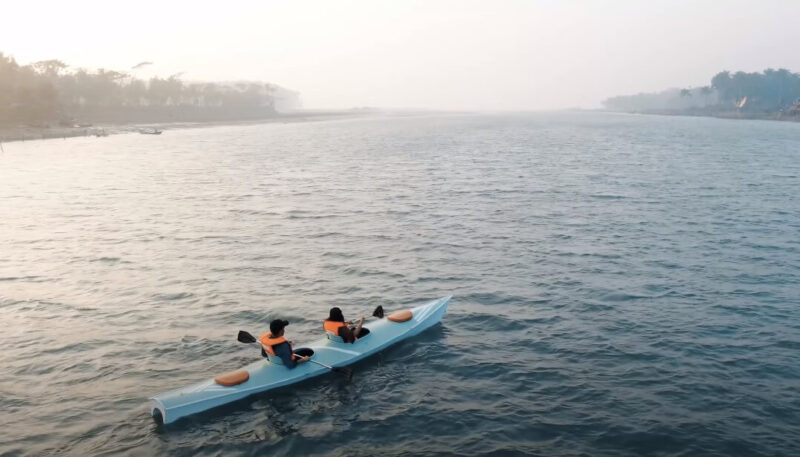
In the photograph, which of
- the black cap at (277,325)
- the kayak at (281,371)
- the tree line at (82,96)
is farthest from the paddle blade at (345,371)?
the tree line at (82,96)

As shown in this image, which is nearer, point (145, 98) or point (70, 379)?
point (70, 379)

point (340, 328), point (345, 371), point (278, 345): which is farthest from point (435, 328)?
point (278, 345)

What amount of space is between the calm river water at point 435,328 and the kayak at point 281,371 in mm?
364

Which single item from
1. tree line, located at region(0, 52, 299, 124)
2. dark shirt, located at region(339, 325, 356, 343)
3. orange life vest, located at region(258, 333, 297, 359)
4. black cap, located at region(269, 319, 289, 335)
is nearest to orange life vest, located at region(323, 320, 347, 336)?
dark shirt, located at region(339, 325, 356, 343)

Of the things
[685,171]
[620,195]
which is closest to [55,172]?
[620,195]

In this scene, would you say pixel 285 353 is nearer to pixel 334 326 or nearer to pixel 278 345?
pixel 278 345

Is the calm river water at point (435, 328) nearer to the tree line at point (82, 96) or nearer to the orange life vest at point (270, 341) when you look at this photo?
the orange life vest at point (270, 341)

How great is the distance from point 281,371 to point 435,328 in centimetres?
553

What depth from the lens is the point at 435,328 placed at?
60.2ft

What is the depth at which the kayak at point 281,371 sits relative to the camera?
1306 cm

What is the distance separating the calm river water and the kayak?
1.19 feet

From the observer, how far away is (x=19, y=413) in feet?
44.4

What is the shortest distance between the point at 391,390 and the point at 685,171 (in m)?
49.2

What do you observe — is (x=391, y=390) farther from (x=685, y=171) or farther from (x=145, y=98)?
(x=145, y=98)
